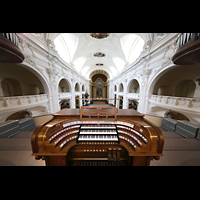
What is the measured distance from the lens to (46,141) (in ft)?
7.06

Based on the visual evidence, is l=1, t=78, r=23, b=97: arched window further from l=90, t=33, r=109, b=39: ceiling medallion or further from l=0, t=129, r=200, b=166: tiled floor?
l=90, t=33, r=109, b=39: ceiling medallion

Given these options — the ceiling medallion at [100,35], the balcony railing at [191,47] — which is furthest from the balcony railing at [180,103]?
the ceiling medallion at [100,35]

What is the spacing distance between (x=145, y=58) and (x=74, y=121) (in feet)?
25.5

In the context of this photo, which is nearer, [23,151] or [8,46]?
[8,46]

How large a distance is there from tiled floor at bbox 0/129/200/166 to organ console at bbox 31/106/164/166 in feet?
2.40

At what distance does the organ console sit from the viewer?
6.95ft

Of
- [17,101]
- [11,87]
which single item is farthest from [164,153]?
[11,87]

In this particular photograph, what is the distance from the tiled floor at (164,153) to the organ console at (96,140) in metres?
0.73

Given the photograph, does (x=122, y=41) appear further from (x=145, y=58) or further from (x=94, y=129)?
(x=94, y=129)

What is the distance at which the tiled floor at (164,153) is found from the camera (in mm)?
2396

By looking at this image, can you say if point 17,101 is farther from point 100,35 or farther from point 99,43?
point 99,43

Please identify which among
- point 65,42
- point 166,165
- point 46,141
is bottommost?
point 166,165
